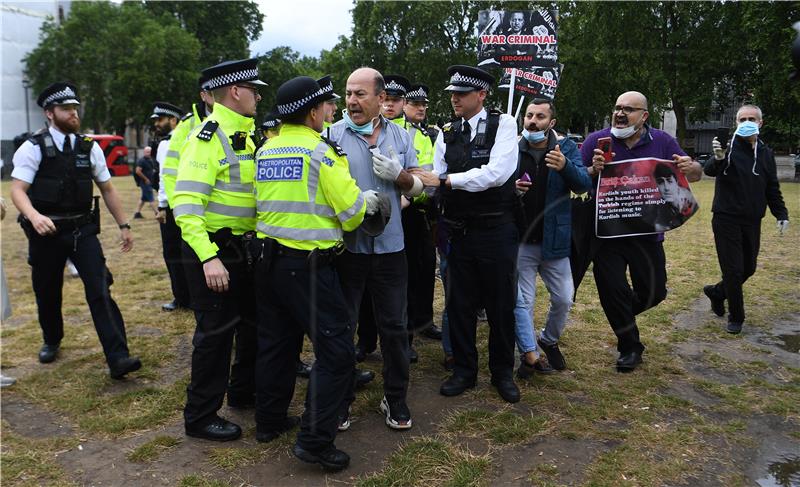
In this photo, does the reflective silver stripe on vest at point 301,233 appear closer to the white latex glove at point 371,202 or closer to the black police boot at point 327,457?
the white latex glove at point 371,202

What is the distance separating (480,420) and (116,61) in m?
44.6

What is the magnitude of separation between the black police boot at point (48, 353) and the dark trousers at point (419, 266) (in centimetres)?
318

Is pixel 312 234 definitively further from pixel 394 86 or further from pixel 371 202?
pixel 394 86

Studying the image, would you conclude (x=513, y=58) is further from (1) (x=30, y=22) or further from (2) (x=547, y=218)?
(1) (x=30, y=22)

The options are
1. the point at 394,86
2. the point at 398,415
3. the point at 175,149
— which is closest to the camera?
the point at 398,415

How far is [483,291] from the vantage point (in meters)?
4.55

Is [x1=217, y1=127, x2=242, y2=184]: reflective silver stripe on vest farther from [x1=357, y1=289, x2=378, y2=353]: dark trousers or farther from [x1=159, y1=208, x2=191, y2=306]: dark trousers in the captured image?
[x1=159, y1=208, x2=191, y2=306]: dark trousers

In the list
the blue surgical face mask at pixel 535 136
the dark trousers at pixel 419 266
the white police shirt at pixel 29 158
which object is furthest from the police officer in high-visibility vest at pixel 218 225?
the blue surgical face mask at pixel 535 136

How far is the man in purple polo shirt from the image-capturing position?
4980 millimetres

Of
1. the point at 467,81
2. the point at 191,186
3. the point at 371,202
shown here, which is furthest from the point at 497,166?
the point at 191,186

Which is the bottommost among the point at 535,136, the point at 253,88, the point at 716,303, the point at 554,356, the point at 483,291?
the point at 554,356

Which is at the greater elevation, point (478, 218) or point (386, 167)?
point (386, 167)

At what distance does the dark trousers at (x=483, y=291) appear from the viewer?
437 cm

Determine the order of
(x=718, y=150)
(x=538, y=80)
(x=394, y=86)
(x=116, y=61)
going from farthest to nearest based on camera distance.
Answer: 1. (x=116, y=61)
2. (x=538, y=80)
3. (x=718, y=150)
4. (x=394, y=86)
